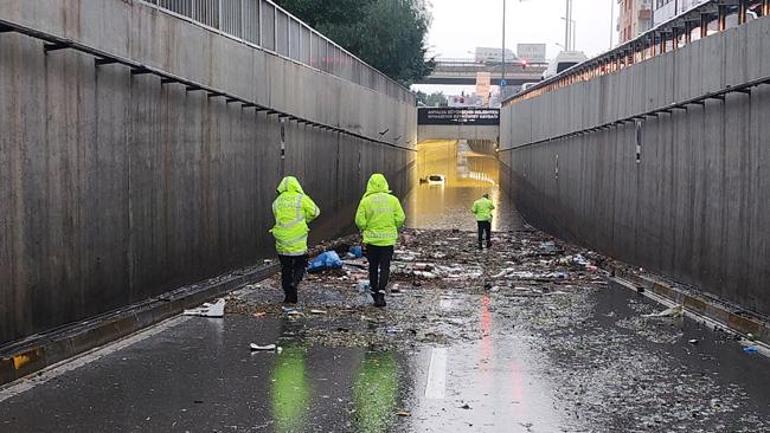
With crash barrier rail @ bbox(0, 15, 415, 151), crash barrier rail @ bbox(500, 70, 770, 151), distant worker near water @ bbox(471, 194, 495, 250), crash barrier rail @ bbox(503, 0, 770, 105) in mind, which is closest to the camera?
crash barrier rail @ bbox(0, 15, 415, 151)

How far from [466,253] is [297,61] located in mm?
6944

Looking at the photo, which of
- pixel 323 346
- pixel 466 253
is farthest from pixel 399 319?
pixel 466 253

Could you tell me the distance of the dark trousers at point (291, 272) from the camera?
1329 centimetres

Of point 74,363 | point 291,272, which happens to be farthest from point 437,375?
point 291,272

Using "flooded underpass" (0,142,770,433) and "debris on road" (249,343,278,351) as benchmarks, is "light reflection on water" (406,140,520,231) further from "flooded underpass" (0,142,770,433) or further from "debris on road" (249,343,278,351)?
"debris on road" (249,343,278,351)

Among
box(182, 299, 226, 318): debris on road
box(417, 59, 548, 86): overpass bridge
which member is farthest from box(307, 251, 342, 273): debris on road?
box(417, 59, 548, 86): overpass bridge

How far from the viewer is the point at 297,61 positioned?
22516 millimetres

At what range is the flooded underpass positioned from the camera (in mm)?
7184

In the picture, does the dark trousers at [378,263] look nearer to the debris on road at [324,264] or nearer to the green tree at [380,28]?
the debris on road at [324,264]

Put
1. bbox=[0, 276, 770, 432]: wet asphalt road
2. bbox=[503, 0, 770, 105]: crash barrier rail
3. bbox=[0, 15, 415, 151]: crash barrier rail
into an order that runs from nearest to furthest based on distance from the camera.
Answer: bbox=[0, 276, 770, 432]: wet asphalt road
bbox=[0, 15, 415, 151]: crash barrier rail
bbox=[503, 0, 770, 105]: crash barrier rail

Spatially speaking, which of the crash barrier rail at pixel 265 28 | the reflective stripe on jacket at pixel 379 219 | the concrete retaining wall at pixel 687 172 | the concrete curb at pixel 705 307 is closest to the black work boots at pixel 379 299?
Result: the reflective stripe on jacket at pixel 379 219

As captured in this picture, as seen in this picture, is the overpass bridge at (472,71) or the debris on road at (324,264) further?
the overpass bridge at (472,71)

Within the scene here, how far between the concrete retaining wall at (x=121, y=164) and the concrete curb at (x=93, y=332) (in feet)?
0.52

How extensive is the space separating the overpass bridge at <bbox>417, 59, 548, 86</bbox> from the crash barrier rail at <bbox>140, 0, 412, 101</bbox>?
295 ft
